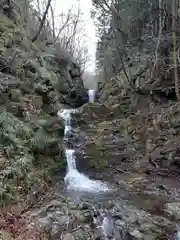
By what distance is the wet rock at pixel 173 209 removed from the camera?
769 cm

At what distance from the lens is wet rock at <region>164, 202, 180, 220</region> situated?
7692mm

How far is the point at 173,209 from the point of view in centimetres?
802

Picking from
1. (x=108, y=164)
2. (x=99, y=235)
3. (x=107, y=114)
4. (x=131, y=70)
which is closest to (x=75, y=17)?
(x=131, y=70)

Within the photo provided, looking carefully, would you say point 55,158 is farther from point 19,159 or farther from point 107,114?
point 107,114

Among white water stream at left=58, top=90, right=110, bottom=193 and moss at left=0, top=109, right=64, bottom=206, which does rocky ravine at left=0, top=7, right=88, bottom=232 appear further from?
white water stream at left=58, top=90, right=110, bottom=193

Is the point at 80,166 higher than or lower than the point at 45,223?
lower

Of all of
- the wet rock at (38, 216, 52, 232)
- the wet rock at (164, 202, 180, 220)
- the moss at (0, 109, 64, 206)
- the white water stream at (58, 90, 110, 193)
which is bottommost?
the white water stream at (58, 90, 110, 193)

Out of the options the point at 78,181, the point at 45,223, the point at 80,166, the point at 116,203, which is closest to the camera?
the point at 45,223

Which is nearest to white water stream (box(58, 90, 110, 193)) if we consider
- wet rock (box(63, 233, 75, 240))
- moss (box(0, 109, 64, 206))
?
moss (box(0, 109, 64, 206))

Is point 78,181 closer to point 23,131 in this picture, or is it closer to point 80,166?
point 80,166

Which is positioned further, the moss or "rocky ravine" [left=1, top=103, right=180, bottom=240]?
the moss

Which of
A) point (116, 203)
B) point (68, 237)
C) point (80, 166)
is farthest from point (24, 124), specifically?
point (68, 237)

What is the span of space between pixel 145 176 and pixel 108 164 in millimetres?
1872

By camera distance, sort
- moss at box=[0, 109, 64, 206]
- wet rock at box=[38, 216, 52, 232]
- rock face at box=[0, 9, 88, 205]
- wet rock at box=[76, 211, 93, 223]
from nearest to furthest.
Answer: wet rock at box=[38, 216, 52, 232] < wet rock at box=[76, 211, 93, 223] < moss at box=[0, 109, 64, 206] < rock face at box=[0, 9, 88, 205]
